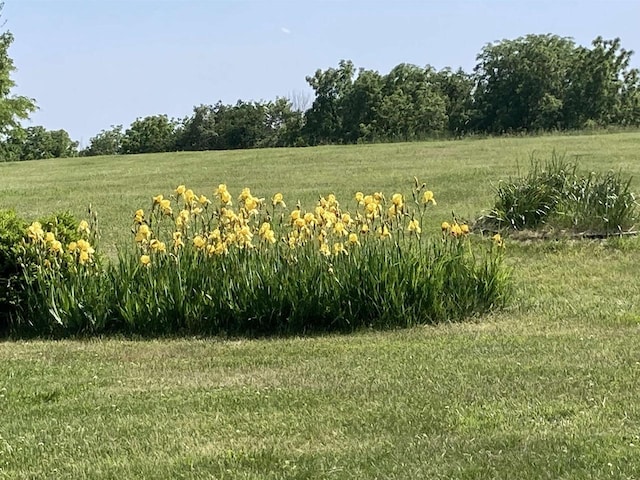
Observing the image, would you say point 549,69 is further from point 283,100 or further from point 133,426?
point 133,426

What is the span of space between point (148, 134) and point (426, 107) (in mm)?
17633

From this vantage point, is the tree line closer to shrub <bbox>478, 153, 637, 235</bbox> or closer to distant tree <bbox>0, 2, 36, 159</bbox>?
distant tree <bbox>0, 2, 36, 159</bbox>

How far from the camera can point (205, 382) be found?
504 cm

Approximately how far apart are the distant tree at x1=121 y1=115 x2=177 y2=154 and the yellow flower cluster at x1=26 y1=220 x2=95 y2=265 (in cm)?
4712

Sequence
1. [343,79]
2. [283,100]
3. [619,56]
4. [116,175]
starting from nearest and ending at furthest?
[116,175] → [619,56] → [343,79] → [283,100]

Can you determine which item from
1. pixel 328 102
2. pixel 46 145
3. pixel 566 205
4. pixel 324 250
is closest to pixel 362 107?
pixel 328 102

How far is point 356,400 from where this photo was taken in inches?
179

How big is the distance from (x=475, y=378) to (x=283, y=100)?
51171 millimetres

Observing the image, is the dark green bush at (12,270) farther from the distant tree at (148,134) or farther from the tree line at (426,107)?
the distant tree at (148,134)

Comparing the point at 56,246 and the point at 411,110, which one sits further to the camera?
the point at 411,110

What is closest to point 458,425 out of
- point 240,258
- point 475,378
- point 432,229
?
point 475,378

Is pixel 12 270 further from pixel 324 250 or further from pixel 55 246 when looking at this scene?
pixel 324 250

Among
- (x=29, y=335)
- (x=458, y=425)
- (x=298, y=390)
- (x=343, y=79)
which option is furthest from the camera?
(x=343, y=79)

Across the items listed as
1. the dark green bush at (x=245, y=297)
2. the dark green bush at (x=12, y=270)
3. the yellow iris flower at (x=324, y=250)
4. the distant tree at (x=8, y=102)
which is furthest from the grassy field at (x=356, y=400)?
Result: the distant tree at (x=8, y=102)
